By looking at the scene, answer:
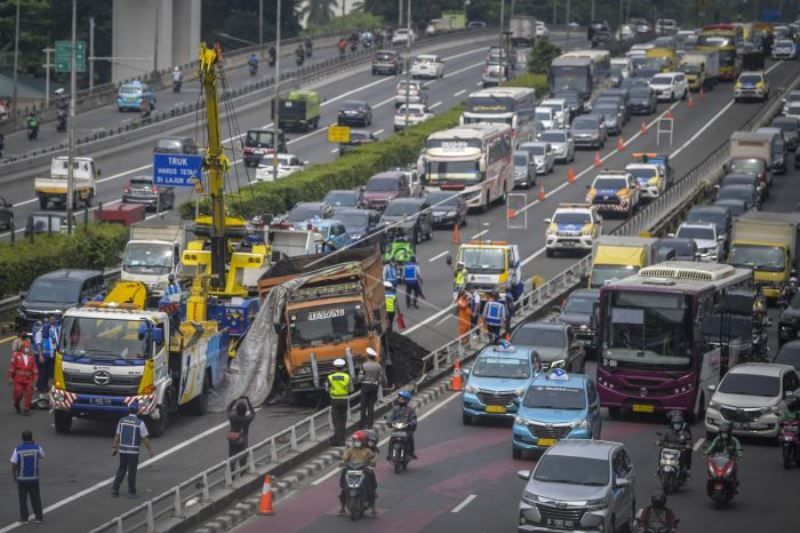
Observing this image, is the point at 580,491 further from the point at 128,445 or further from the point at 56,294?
the point at 56,294

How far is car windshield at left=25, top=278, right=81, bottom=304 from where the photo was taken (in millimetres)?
42750

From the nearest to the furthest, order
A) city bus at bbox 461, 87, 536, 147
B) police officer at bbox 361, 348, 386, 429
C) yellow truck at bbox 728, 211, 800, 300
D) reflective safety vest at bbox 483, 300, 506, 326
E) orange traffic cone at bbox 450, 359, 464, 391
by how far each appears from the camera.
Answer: police officer at bbox 361, 348, 386, 429
orange traffic cone at bbox 450, 359, 464, 391
reflective safety vest at bbox 483, 300, 506, 326
yellow truck at bbox 728, 211, 800, 300
city bus at bbox 461, 87, 536, 147

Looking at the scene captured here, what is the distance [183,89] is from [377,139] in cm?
2718

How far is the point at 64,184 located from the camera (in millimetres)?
67562

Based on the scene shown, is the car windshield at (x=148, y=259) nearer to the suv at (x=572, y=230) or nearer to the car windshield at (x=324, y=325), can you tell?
the car windshield at (x=324, y=325)

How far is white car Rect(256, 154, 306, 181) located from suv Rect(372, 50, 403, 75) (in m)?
41.7

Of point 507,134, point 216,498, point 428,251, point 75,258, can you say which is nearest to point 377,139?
point 507,134

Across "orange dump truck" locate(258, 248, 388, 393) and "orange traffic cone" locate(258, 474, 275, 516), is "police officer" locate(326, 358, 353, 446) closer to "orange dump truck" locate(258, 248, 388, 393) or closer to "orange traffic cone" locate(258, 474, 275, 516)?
"orange dump truck" locate(258, 248, 388, 393)

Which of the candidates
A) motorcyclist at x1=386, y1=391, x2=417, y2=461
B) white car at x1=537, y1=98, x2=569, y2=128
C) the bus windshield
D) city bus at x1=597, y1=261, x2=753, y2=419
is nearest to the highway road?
white car at x1=537, y1=98, x2=569, y2=128

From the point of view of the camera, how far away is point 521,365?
1442 inches

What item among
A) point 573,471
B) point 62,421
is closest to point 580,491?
point 573,471

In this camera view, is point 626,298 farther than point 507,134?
No

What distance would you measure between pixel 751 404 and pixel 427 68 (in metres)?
83.0

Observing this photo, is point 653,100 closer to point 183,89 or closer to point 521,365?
point 183,89
